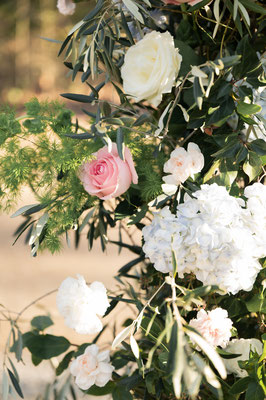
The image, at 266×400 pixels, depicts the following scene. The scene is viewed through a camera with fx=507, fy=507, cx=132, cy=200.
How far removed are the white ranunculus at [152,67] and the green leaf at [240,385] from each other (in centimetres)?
40

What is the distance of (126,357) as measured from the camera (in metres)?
0.82

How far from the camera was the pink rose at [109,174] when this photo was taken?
0.72 meters

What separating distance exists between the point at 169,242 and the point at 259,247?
4.5 inches

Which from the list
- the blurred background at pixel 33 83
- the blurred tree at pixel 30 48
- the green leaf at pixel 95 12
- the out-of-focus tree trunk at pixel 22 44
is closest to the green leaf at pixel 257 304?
the green leaf at pixel 95 12

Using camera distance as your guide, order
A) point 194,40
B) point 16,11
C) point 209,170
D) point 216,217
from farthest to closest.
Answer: point 16,11
point 194,40
point 209,170
point 216,217

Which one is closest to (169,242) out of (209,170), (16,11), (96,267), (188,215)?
(188,215)

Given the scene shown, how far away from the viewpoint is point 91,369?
2.51ft

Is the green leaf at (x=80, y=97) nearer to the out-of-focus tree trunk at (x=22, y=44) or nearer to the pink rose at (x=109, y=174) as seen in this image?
the pink rose at (x=109, y=174)

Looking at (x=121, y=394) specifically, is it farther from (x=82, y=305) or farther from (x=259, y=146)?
(x=259, y=146)

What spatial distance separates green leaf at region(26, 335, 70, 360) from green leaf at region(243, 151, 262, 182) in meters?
0.47

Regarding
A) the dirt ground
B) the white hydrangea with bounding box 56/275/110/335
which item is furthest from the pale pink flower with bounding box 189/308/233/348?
the dirt ground

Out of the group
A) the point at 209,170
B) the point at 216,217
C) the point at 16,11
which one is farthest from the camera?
the point at 16,11

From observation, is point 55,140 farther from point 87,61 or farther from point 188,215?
point 188,215

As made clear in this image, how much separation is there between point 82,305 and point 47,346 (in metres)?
0.31
